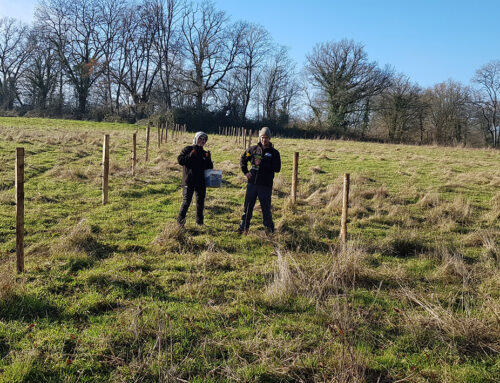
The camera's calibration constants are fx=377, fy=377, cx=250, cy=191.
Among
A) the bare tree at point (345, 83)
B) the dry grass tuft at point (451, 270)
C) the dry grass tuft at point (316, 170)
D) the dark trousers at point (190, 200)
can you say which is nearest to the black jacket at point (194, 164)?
the dark trousers at point (190, 200)

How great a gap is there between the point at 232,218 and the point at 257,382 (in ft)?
16.6

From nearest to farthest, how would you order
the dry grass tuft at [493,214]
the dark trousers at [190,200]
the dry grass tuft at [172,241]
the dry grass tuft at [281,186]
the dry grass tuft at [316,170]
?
the dry grass tuft at [172,241] → the dark trousers at [190,200] → the dry grass tuft at [493,214] → the dry grass tuft at [281,186] → the dry grass tuft at [316,170]

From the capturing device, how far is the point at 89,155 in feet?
52.6

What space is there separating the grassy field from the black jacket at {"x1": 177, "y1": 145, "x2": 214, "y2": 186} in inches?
34.5

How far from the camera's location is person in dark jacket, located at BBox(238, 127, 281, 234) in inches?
264

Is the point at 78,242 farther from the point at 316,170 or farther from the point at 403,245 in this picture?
the point at 316,170

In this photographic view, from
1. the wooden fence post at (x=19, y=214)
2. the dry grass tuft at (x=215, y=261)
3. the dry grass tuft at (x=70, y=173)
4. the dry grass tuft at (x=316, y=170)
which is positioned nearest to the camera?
the wooden fence post at (x=19, y=214)

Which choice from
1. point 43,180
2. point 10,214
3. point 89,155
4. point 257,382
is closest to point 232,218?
point 10,214

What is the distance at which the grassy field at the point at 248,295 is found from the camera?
3129 mm

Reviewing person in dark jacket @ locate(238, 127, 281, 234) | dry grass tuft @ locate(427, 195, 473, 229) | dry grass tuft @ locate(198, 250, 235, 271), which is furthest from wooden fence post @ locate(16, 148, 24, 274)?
dry grass tuft @ locate(427, 195, 473, 229)

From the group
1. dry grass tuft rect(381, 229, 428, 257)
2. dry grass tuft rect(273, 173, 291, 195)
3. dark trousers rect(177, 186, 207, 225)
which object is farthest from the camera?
dry grass tuft rect(273, 173, 291, 195)

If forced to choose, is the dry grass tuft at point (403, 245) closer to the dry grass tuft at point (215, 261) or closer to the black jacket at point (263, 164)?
the black jacket at point (263, 164)

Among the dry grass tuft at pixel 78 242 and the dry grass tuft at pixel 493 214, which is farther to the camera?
the dry grass tuft at pixel 493 214

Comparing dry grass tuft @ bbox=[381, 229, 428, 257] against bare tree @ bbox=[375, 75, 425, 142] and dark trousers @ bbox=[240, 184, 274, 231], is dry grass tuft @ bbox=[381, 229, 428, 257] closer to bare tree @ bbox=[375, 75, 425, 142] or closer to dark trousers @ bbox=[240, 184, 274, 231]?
dark trousers @ bbox=[240, 184, 274, 231]
